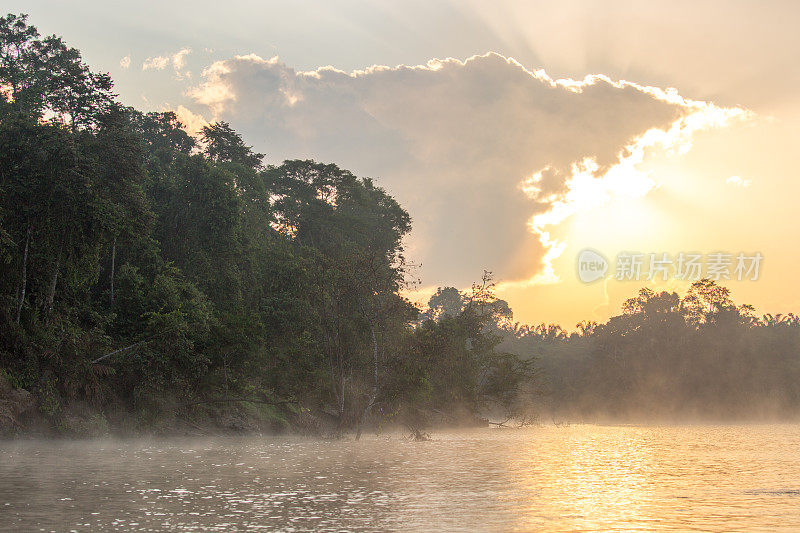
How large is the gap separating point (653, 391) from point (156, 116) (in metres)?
73.6

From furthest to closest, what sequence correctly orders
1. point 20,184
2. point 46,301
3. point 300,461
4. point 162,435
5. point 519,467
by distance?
point 162,435
point 46,301
point 20,184
point 300,461
point 519,467

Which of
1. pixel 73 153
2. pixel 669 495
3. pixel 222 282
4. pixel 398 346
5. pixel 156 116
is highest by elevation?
pixel 156 116

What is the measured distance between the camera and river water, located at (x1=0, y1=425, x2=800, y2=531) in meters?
15.2

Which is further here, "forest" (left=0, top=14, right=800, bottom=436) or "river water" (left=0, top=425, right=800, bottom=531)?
"forest" (left=0, top=14, right=800, bottom=436)

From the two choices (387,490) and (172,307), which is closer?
(387,490)

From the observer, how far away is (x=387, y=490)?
21.0 metres

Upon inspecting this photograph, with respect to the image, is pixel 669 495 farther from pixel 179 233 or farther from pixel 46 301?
pixel 179 233

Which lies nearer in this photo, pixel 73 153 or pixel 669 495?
pixel 669 495

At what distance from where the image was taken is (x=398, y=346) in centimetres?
4641

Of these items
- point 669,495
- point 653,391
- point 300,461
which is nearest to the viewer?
point 669,495

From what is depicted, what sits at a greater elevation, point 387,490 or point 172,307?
point 172,307

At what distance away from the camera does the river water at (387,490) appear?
600 inches

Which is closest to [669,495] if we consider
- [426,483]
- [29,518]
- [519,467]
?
[426,483]

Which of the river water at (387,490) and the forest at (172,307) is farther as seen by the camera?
the forest at (172,307)
